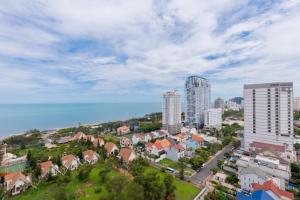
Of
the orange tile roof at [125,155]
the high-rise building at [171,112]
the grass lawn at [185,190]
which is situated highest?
the high-rise building at [171,112]

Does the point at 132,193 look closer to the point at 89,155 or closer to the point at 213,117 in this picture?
the point at 89,155

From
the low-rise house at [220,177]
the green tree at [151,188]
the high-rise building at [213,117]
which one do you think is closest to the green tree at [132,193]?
the green tree at [151,188]

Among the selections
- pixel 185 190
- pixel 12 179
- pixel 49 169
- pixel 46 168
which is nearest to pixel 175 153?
pixel 185 190

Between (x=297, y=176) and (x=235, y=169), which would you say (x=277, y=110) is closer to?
(x=297, y=176)

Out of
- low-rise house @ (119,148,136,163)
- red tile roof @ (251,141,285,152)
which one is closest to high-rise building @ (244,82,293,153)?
red tile roof @ (251,141,285,152)

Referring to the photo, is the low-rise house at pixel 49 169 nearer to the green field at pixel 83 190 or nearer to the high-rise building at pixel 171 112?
the green field at pixel 83 190

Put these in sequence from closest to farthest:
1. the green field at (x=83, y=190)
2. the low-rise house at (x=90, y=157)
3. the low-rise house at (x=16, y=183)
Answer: the green field at (x=83, y=190) < the low-rise house at (x=16, y=183) < the low-rise house at (x=90, y=157)

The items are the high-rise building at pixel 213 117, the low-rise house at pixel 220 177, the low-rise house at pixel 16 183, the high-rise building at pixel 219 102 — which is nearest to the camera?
the low-rise house at pixel 16 183
